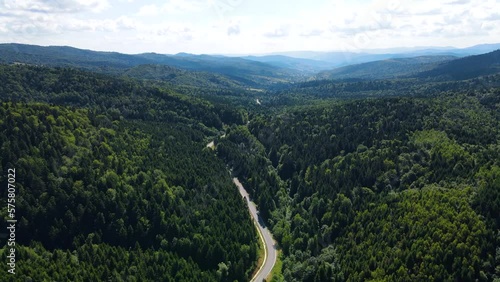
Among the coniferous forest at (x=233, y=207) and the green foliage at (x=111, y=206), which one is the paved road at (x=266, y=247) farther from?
the green foliage at (x=111, y=206)

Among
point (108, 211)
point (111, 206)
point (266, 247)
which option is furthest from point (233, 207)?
point (108, 211)

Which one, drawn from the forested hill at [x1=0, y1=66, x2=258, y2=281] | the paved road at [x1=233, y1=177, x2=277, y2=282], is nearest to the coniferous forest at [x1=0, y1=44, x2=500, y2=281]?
the forested hill at [x1=0, y1=66, x2=258, y2=281]

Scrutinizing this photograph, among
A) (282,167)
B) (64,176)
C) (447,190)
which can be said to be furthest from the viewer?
(282,167)

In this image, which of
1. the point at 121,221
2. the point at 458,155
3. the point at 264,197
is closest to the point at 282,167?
the point at 264,197

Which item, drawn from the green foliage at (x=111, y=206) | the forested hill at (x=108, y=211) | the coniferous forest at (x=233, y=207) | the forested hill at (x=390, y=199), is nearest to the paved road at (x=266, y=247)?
the coniferous forest at (x=233, y=207)

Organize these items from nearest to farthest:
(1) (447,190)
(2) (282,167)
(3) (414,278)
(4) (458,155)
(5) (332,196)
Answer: (3) (414,278)
(1) (447,190)
(4) (458,155)
(5) (332,196)
(2) (282,167)

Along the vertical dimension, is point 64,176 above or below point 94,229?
above

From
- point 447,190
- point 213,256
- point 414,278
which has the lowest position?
point 213,256

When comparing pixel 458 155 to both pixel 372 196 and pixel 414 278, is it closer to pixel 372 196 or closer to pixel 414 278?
pixel 372 196
